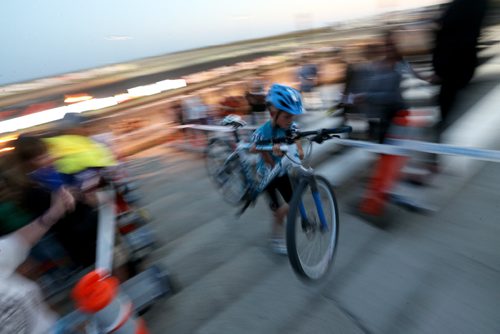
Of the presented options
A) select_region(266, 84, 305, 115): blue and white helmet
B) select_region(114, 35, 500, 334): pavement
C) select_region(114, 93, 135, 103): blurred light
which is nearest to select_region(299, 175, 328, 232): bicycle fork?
select_region(114, 35, 500, 334): pavement

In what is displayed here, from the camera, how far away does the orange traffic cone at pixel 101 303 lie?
1138 mm

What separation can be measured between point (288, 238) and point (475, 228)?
1.92 metres

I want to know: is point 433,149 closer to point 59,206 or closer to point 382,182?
point 382,182

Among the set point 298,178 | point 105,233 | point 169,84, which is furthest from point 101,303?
point 169,84

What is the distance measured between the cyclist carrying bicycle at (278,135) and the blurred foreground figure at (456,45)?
6.36 ft

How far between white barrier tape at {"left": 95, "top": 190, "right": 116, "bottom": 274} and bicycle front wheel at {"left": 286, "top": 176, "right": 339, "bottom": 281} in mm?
1352

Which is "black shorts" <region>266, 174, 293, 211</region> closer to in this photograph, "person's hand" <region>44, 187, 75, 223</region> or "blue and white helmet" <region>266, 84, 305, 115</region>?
"blue and white helmet" <region>266, 84, 305, 115</region>

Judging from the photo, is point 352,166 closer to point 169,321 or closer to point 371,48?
point 371,48

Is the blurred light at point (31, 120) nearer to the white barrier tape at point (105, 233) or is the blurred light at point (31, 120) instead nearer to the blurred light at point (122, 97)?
the white barrier tape at point (105, 233)

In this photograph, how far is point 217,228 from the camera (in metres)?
3.37

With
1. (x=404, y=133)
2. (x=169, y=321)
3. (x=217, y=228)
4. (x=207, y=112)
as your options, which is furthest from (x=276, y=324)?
(x=207, y=112)

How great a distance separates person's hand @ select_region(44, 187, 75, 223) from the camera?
1635 mm

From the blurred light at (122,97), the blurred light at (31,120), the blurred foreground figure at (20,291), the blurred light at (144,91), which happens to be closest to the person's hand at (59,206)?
the blurred foreground figure at (20,291)

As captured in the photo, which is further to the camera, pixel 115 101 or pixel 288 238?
pixel 115 101
